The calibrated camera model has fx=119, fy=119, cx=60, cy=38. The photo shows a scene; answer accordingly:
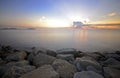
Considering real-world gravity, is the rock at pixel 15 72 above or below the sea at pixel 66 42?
above

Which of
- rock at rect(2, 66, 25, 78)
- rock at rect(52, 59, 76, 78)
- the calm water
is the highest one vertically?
rock at rect(2, 66, 25, 78)

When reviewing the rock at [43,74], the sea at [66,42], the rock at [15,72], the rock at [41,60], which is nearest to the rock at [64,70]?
the rock at [43,74]

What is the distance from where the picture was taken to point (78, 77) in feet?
6.81

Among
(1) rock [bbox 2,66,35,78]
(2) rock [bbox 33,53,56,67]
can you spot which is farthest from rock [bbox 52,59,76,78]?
(1) rock [bbox 2,66,35,78]

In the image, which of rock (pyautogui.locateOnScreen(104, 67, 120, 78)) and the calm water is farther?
the calm water

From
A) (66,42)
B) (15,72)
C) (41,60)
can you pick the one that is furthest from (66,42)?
(15,72)

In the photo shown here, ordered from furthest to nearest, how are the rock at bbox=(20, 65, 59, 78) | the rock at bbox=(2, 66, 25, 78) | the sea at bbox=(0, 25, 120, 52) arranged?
1. the sea at bbox=(0, 25, 120, 52)
2. the rock at bbox=(2, 66, 25, 78)
3. the rock at bbox=(20, 65, 59, 78)

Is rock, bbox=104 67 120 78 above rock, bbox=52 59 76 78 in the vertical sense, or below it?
below

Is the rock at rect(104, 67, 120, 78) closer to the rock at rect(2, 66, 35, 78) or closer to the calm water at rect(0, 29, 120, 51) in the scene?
the rock at rect(2, 66, 35, 78)

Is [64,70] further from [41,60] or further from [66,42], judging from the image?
[66,42]

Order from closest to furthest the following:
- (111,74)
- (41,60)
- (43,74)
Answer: (43,74) < (111,74) < (41,60)

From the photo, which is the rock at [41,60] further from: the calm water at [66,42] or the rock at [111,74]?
the calm water at [66,42]

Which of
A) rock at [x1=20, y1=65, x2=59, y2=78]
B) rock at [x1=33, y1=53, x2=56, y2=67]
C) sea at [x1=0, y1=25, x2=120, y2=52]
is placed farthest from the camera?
sea at [x1=0, y1=25, x2=120, y2=52]

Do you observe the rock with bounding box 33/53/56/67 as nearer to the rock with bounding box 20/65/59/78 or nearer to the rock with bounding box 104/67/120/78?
the rock with bounding box 20/65/59/78
